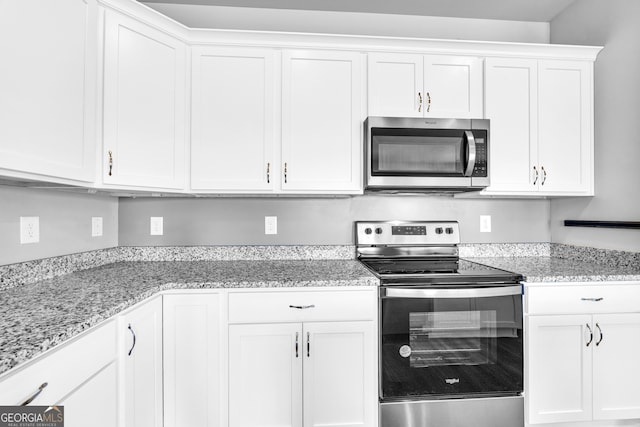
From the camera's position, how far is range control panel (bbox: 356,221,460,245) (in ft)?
7.71

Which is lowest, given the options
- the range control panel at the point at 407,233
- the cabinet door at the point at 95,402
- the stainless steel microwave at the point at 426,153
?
the cabinet door at the point at 95,402

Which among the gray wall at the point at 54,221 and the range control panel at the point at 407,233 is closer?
the gray wall at the point at 54,221

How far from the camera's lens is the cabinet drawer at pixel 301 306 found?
1.68 meters

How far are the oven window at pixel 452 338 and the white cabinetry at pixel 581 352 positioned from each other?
23 centimetres

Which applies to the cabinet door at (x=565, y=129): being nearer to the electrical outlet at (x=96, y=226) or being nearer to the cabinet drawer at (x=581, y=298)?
the cabinet drawer at (x=581, y=298)

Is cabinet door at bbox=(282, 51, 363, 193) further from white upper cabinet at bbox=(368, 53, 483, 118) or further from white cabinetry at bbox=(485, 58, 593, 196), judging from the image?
white cabinetry at bbox=(485, 58, 593, 196)

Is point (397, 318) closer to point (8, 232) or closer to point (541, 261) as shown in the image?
point (541, 261)

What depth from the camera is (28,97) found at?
1.19 meters

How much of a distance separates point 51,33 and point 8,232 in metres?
0.83

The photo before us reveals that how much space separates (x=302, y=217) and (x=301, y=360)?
987 mm

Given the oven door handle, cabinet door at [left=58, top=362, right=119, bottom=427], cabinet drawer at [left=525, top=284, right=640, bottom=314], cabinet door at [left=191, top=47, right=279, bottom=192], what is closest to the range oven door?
the oven door handle

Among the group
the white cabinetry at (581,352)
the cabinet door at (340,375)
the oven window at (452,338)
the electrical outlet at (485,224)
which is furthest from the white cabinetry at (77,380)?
the electrical outlet at (485,224)

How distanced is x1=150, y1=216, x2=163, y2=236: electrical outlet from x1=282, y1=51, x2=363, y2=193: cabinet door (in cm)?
93

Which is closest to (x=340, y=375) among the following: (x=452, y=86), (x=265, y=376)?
(x=265, y=376)
